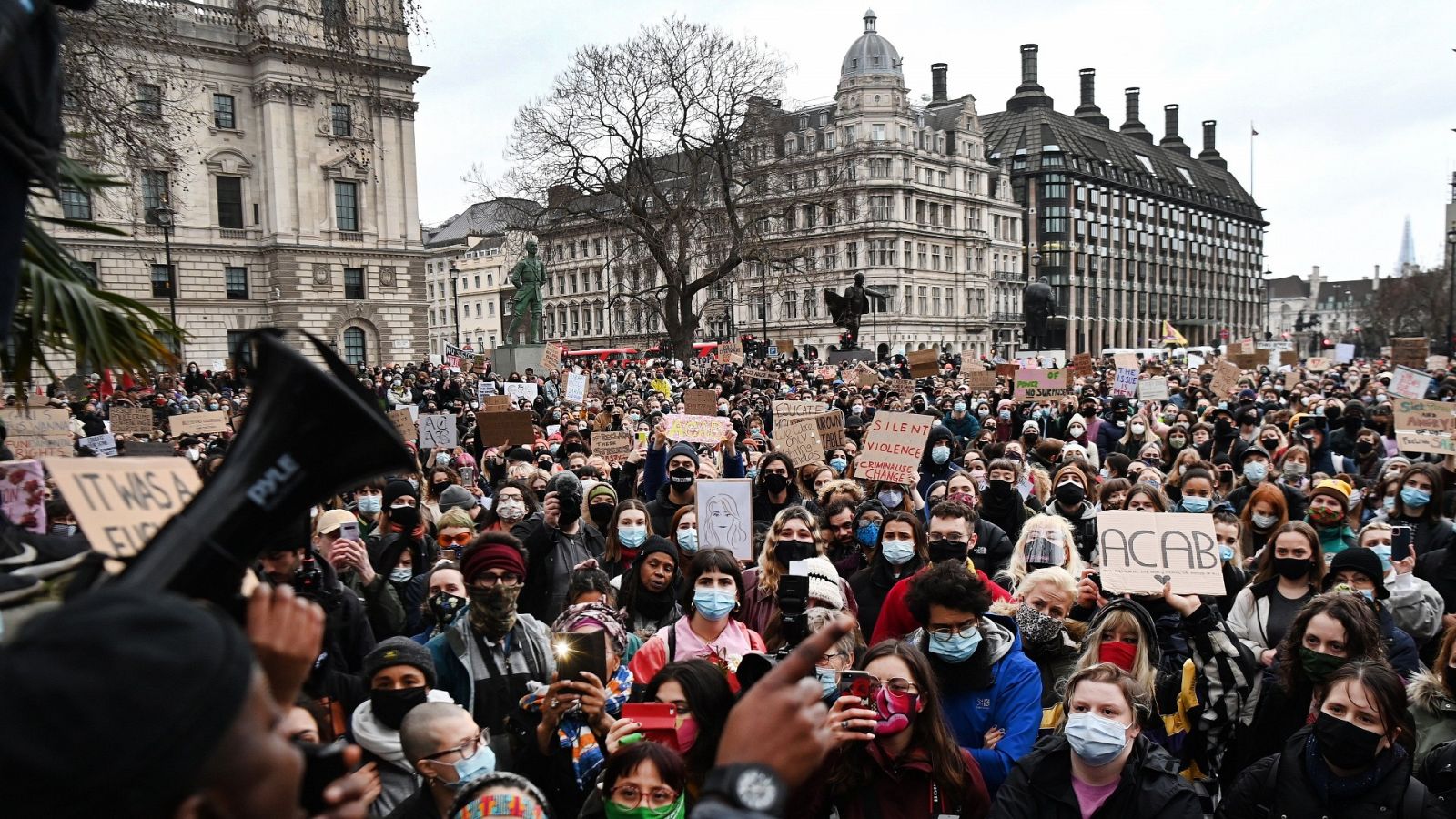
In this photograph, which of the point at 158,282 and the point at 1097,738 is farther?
the point at 158,282

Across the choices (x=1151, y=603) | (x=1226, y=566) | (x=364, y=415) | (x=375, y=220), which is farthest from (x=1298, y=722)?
(x=375, y=220)

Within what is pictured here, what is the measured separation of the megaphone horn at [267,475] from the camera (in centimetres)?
156

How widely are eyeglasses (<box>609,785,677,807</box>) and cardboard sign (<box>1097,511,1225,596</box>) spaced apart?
8.71 feet

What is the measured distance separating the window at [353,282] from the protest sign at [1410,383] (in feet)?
156

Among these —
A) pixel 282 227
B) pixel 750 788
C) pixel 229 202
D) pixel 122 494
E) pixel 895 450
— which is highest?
→ pixel 229 202

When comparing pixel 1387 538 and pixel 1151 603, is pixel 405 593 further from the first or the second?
pixel 1387 538

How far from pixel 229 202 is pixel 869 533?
50.5m

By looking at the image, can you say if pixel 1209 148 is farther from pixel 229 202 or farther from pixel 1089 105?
pixel 229 202

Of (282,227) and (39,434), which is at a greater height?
(282,227)

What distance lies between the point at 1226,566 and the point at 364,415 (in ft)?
19.1

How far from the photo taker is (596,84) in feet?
126

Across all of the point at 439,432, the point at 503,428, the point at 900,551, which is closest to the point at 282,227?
the point at 439,432

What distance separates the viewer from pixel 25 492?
3713mm

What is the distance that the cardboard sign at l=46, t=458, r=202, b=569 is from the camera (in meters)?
1.97
